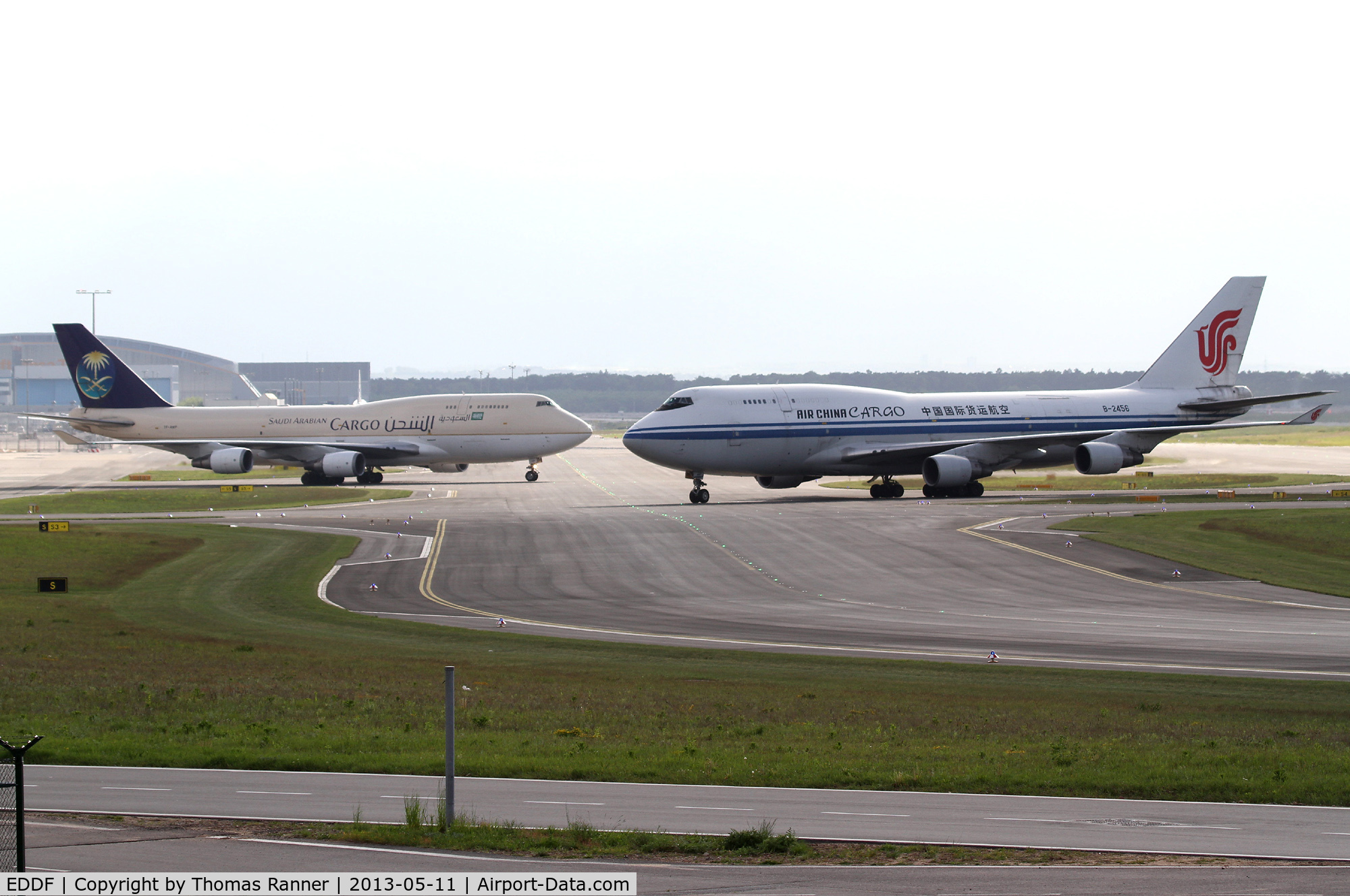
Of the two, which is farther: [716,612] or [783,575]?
[783,575]

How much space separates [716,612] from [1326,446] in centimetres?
11202

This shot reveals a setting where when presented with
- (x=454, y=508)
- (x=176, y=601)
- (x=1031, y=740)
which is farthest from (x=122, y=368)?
(x=1031, y=740)

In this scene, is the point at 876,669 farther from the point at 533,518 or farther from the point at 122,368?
the point at 122,368

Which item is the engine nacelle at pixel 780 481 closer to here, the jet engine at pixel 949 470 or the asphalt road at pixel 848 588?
the asphalt road at pixel 848 588

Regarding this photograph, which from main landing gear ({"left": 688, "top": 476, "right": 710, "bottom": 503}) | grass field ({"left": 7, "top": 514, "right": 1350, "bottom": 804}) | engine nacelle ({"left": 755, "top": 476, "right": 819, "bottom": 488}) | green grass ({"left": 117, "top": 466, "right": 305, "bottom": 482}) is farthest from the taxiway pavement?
green grass ({"left": 117, "top": 466, "right": 305, "bottom": 482})

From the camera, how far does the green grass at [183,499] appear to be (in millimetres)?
63312

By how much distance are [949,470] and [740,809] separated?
4660 centimetres

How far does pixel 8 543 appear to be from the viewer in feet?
143

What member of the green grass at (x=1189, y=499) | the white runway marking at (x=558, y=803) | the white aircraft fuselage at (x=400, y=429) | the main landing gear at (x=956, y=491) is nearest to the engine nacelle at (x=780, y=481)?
the main landing gear at (x=956, y=491)

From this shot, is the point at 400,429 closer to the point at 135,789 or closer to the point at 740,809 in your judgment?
the point at 135,789

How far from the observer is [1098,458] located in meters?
59.5

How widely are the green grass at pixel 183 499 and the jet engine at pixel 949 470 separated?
28.4 meters

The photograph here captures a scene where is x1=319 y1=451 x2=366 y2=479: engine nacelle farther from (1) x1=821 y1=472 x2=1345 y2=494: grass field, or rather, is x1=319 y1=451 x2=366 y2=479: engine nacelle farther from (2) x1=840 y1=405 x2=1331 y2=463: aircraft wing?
(2) x1=840 y1=405 x2=1331 y2=463: aircraft wing

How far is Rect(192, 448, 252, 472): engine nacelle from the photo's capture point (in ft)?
245
